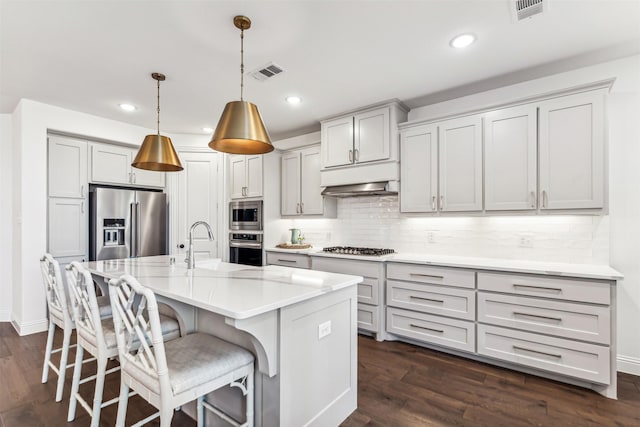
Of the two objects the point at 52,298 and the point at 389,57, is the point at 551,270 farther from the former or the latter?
the point at 52,298

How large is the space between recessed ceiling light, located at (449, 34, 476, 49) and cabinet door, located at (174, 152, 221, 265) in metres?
3.67

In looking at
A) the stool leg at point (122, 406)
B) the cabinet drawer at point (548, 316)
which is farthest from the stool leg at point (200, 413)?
the cabinet drawer at point (548, 316)

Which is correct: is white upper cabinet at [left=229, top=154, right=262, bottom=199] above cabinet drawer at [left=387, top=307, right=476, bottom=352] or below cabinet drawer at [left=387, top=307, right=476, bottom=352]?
above

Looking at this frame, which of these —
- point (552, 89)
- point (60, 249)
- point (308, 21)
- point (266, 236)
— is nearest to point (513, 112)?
point (552, 89)

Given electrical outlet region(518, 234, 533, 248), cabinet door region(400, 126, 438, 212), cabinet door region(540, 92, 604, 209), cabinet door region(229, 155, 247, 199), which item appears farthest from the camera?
cabinet door region(229, 155, 247, 199)

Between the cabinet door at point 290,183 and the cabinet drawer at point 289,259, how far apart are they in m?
0.66

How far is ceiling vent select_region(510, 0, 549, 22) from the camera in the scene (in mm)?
1895

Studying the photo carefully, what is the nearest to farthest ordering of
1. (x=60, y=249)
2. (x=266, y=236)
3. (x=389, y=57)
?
(x=389, y=57)
(x=60, y=249)
(x=266, y=236)

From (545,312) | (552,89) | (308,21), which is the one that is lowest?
(545,312)

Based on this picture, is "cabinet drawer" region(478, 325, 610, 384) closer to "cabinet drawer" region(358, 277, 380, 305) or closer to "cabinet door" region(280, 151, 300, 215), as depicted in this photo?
"cabinet drawer" region(358, 277, 380, 305)

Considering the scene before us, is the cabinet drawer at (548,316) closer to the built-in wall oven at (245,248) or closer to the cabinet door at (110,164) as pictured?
the built-in wall oven at (245,248)

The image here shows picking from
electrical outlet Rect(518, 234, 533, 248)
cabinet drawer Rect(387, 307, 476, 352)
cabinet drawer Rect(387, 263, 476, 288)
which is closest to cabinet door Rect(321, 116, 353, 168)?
cabinet drawer Rect(387, 263, 476, 288)

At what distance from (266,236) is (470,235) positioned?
8.49 feet

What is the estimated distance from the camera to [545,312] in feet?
7.91
